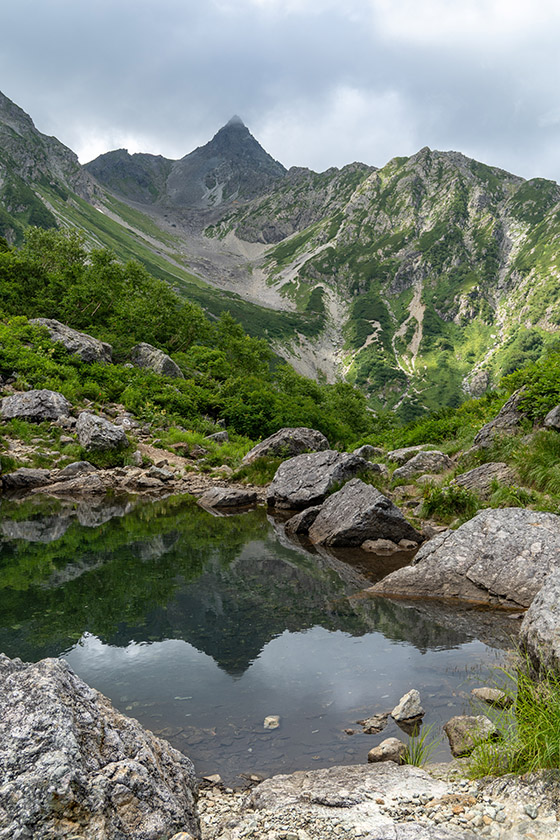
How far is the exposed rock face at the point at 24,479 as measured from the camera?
2339 cm

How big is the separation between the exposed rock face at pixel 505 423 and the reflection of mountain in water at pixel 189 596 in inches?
377

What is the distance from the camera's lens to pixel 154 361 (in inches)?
1670

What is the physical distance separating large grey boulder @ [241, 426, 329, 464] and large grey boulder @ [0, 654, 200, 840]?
78.9 ft

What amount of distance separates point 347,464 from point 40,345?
25.1 m

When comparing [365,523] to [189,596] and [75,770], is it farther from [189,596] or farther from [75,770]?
[75,770]

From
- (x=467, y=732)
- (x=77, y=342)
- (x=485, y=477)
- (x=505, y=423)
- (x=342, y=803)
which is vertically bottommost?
(x=342, y=803)

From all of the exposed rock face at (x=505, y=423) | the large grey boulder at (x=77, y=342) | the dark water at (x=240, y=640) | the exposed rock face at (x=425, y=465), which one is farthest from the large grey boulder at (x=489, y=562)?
the large grey boulder at (x=77, y=342)

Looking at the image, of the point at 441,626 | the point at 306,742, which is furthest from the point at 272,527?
the point at 306,742

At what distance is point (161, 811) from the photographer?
4.07m

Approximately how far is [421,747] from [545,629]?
2289mm

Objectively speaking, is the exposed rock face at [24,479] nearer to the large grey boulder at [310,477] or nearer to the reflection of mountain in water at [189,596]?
the reflection of mountain in water at [189,596]

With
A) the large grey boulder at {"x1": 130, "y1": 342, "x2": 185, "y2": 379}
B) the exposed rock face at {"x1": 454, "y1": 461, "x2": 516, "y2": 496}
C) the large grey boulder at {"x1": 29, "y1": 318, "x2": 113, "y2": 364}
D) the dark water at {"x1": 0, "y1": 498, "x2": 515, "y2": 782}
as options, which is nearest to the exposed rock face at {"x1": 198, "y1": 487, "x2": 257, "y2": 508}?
the dark water at {"x1": 0, "y1": 498, "x2": 515, "y2": 782}

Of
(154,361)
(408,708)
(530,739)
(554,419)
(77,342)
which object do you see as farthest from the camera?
(154,361)

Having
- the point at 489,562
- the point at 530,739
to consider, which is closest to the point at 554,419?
the point at 489,562
